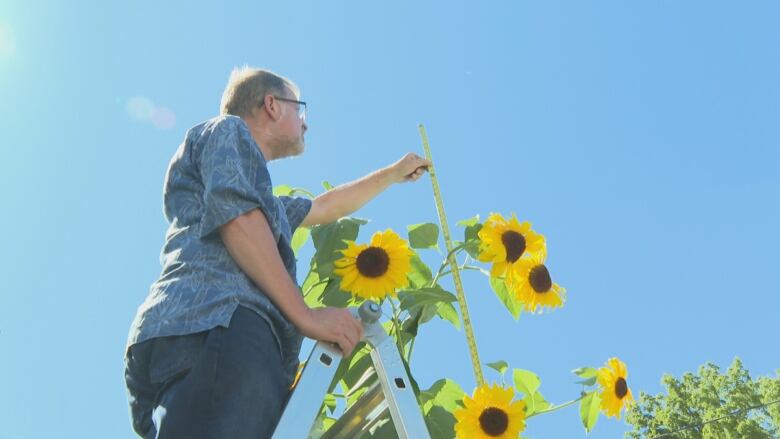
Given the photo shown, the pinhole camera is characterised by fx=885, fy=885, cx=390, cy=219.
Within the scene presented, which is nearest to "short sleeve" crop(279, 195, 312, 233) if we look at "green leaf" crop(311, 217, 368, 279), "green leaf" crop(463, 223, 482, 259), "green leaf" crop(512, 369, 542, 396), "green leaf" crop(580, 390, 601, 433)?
"green leaf" crop(311, 217, 368, 279)

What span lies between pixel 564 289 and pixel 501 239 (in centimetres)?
38

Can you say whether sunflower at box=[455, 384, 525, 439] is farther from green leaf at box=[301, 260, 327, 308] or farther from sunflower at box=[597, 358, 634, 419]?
green leaf at box=[301, 260, 327, 308]

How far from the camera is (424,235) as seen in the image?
111 inches

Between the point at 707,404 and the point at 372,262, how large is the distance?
18212mm

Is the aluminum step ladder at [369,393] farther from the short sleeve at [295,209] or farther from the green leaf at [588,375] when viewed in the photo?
the green leaf at [588,375]

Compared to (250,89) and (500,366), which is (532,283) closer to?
(500,366)

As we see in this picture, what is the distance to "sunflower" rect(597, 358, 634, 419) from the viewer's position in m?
2.90

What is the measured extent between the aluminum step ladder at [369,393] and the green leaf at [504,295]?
3.50ft

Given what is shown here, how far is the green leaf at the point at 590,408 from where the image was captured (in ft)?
9.54

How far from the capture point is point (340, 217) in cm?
279

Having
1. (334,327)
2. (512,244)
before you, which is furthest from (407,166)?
(334,327)

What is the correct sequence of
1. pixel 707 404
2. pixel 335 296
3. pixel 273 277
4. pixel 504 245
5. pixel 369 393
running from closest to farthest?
pixel 273 277 < pixel 369 393 < pixel 335 296 < pixel 504 245 < pixel 707 404

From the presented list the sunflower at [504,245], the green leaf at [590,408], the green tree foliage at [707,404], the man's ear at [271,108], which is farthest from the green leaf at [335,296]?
the green tree foliage at [707,404]

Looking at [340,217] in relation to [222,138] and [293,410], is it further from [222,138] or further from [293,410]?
[293,410]
